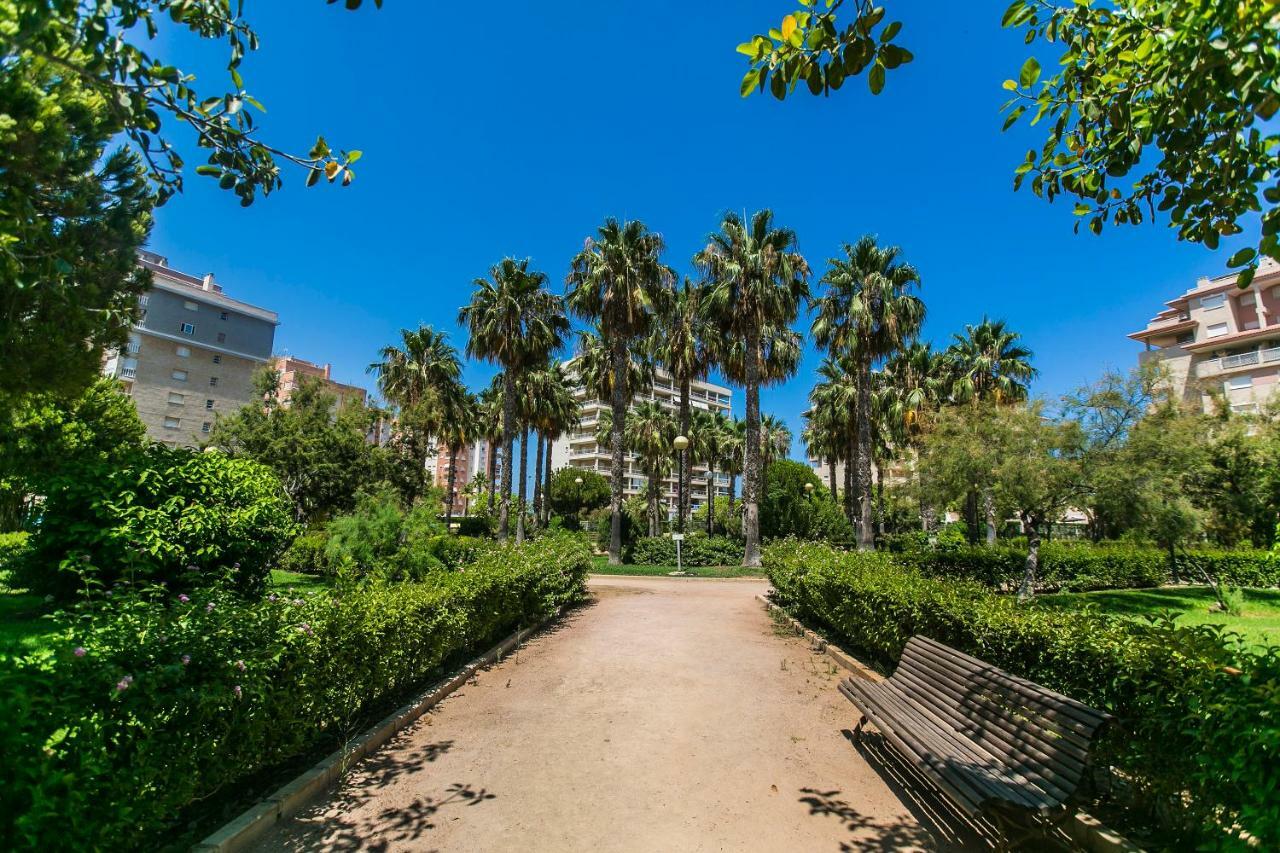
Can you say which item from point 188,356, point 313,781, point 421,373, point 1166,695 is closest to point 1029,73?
point 1166,695

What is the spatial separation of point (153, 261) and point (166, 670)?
242 ft

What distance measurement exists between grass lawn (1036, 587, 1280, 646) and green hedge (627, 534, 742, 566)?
11.5 m

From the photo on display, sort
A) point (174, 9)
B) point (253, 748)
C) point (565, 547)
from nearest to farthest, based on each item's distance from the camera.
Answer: point (174, 9) → point (253, 748) → point (565, 547)

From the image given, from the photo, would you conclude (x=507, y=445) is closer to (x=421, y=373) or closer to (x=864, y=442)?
(x=421, y=373)

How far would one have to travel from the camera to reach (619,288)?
76.6ft

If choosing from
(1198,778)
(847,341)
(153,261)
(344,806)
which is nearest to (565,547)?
(344,806)

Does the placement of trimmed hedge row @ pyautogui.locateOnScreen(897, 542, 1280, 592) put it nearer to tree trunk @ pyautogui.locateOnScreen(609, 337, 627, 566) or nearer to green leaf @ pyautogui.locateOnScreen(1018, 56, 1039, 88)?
tree trunk @ pyautogui.locateOnScreen(609, 337, 627, 566)

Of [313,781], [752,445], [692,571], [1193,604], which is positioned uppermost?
[752,445]

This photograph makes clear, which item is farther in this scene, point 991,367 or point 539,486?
point 539,486

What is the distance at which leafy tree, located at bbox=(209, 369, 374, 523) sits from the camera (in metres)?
21.8

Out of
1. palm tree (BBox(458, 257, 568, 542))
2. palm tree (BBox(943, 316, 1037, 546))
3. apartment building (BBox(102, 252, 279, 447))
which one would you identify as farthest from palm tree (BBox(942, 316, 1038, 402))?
apartment building (BBox(102, 252, 279, 447))

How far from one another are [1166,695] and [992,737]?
3.41 feet

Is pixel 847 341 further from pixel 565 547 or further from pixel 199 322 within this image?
pixel 199 322

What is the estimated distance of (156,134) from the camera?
3062mm
